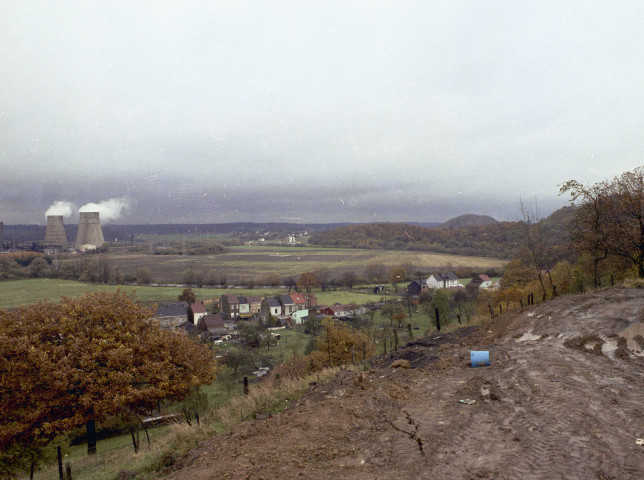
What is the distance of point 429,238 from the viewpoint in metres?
64.1

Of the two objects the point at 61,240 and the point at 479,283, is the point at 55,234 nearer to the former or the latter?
the point at 61,240

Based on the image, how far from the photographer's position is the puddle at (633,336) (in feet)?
26.2

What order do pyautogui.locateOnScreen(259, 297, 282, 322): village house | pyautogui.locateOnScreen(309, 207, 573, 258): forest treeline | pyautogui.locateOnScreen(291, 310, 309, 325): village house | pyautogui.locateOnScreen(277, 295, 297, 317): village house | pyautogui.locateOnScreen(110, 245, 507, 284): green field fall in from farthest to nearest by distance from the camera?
pyautogui.locateOnScreen(110, 245, 507, 284): green field
pyautogui.locateOnScreen(309, 207, 573, 258): forest treeline
pyautogui.locateOnScreen(277, 295, 297, 317): village house
pyautogui.locateOnScreen(259, 297, 282, 322): village house
pyautogui.locateOnScreen(291, 310, 309, 325): village house

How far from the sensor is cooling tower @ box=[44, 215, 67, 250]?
5591cm

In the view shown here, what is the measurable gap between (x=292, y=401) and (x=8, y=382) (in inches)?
455

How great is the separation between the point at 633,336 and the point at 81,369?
677 inches

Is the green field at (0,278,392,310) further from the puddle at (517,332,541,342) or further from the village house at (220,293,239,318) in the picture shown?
the puddle at (517,332,541,342)

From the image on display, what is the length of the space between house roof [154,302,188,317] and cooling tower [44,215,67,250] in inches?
1089

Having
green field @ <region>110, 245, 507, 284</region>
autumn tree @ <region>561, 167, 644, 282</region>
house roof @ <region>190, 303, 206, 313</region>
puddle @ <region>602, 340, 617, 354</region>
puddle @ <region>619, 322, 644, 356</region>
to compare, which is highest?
Result: autumn tree @ <region>561, 167, 644, 282</region>

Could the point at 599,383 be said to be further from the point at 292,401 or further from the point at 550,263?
the point at 550,263

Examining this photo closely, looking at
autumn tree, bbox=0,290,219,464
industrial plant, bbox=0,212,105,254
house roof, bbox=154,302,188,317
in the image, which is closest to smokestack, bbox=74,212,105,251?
industrial plant, bbox=0,212,105,254

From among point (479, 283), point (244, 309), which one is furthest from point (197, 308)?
point (479, 283)

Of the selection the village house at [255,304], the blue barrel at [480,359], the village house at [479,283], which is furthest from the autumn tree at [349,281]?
the blue barrel at [480,359]

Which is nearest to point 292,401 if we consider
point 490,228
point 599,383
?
point 599,383
